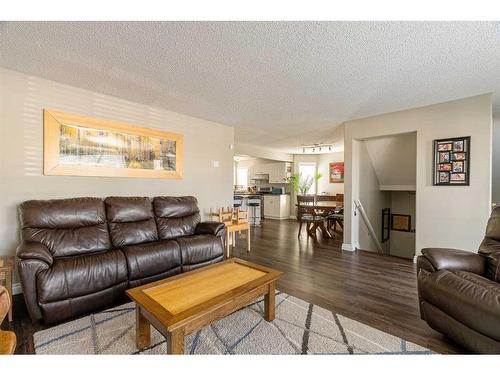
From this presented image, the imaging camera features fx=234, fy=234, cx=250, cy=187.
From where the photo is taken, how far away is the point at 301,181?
27.1ft

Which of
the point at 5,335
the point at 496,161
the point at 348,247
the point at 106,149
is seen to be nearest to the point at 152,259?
the point at 5,335

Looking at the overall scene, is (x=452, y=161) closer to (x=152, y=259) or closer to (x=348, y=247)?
(x=348, y=247)

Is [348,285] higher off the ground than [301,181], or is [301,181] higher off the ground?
[301,181]

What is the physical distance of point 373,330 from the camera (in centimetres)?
178

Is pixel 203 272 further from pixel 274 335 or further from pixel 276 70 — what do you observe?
pixel 276 70

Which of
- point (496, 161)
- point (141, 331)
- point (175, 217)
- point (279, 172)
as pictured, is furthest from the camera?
point (279, 172)

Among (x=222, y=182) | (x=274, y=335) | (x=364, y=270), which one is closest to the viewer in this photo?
(x=274, y=335)

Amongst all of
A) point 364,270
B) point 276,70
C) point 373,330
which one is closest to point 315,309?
point 373,330

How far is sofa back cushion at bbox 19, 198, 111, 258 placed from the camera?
2254mm

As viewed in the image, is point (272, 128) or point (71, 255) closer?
point (71, 255)

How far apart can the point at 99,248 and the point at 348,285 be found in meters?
2.77

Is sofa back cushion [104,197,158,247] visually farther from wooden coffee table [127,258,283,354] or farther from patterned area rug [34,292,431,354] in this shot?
wooden coffee table [127,258,283,354]

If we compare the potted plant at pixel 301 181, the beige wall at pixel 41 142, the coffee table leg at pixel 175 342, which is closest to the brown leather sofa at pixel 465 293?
the coffee table leg at pixel 175 342
